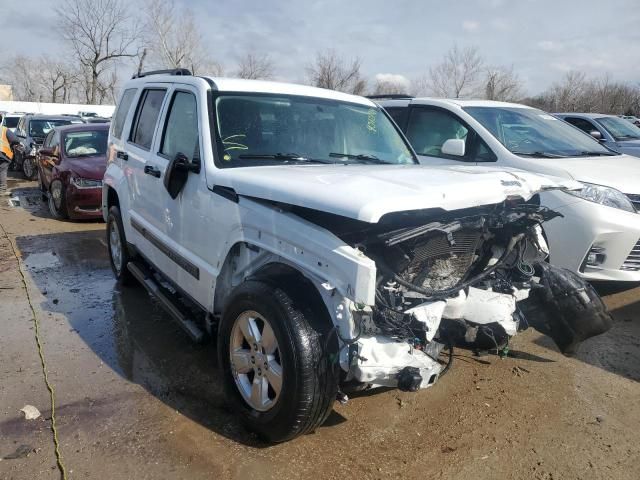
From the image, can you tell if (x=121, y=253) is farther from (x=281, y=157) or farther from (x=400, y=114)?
(x=400, y=114)

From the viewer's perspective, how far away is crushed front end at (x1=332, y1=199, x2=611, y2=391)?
8.46 feet

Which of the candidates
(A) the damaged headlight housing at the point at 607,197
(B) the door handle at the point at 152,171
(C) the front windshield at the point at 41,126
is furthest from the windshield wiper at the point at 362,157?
(C) the front windshield at the point at 41,126

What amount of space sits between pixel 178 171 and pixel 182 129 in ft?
1.90

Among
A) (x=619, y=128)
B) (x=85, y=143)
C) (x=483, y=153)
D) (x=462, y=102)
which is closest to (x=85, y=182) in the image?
(x=85, y=143)

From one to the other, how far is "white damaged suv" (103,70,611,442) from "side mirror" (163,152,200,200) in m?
0.01

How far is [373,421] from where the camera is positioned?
321cm

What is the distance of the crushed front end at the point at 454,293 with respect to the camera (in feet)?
8.46

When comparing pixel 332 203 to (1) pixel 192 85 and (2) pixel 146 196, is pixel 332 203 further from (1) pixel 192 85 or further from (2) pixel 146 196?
(2) pixel 146 196

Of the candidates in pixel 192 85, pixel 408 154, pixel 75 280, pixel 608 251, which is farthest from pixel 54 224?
pixel 608 251

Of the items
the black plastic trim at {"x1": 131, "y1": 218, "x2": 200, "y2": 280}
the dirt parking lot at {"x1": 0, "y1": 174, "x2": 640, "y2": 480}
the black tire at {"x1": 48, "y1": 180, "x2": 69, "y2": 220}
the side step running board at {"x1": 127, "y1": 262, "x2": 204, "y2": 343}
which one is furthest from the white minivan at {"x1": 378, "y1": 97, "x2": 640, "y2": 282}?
the black tire at {"x1": 48, "y1": 180, "x2": 69, "y2": 220}

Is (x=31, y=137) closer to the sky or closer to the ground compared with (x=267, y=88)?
closer to the ground

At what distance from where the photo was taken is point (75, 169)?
917 cm

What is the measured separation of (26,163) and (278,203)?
1619cm

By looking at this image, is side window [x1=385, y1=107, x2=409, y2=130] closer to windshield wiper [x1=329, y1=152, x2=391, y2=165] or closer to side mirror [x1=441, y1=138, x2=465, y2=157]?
side mirror [x1=441, y1=138, x2=465, y2=157]
